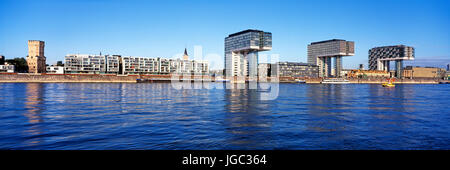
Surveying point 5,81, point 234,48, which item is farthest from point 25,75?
point 234,48

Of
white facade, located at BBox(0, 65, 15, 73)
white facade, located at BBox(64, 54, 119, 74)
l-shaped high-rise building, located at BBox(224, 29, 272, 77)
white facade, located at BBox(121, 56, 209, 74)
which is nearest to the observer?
white facade, located at BBox(0, 65, 15, 73)

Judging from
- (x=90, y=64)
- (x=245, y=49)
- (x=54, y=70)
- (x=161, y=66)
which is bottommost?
(x=54, y=70)

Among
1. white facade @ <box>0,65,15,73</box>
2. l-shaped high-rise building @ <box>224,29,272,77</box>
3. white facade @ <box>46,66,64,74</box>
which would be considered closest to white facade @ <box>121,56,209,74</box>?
l-shaped high-rise building @ <box>224,29,272,77</box>

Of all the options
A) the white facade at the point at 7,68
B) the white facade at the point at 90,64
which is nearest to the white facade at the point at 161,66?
the white facade at the point at 90,64

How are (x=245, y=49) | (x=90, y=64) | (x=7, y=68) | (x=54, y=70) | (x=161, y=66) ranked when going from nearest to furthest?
(x=7, y=68), (x=54, y=70), (x=90, y=64), (x=245, y=49), (x=161, y=66)

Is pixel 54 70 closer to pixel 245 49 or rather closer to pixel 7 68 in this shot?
pixel 7 68

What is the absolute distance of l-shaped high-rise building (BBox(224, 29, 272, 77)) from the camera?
149250 mm

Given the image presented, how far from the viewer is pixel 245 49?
154 meters

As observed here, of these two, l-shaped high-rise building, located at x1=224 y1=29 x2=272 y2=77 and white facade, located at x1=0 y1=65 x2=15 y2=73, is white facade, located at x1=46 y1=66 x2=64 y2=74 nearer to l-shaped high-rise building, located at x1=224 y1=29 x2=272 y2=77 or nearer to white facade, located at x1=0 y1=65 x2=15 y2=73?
white facade, located at x1=0 y1=65 x2=15 y2=73

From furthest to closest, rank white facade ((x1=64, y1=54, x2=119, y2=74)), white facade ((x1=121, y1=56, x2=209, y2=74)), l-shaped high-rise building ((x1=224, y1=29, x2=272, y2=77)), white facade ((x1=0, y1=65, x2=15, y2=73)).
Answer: white facade ((x1=121, y1=56, x2=209, y2=74)) → l-shaped high-rise building ((x1=224, y1=29, x2=272, y2=77)) → white facade ((x1=64, y1=54, x2=119, y2=74)) → white facade ((x1=0, y1=65, x2=15, y2=73))

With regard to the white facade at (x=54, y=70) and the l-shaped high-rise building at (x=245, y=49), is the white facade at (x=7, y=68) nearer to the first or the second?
the white facade at (x=54, y=70)

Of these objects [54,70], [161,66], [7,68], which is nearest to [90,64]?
[54,70]

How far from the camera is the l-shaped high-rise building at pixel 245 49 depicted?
149 metres

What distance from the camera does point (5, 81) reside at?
91.6m
